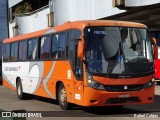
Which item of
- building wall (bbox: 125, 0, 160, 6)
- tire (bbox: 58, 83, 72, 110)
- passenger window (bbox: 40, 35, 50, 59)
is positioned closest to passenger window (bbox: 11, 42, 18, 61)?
passenger window (bbox: 40, 35, 50, 59)

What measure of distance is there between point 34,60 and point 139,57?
555 centimetres

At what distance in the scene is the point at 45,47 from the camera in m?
15.1

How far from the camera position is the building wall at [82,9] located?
26234mm

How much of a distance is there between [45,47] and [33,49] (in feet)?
4.86

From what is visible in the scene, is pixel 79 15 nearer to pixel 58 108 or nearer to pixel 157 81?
pixel 157 81

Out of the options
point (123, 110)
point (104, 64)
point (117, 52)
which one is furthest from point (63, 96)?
point (117, 52)

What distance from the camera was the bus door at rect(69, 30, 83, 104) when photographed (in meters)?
11.8

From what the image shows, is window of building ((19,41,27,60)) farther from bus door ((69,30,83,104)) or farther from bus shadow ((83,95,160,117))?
bus door ((69,30,83,104))

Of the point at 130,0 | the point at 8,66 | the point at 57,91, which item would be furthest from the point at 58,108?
the point at 130,0

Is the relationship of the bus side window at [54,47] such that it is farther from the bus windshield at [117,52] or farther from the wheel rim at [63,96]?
the bus windshield at [117,52]

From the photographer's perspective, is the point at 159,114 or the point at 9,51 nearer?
the point at 159,114

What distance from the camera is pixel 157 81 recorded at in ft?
96.0

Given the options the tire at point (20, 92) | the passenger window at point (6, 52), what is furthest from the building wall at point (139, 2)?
the tire at point (20, 92)

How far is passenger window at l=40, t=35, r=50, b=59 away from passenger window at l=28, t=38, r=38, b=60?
0.68m
